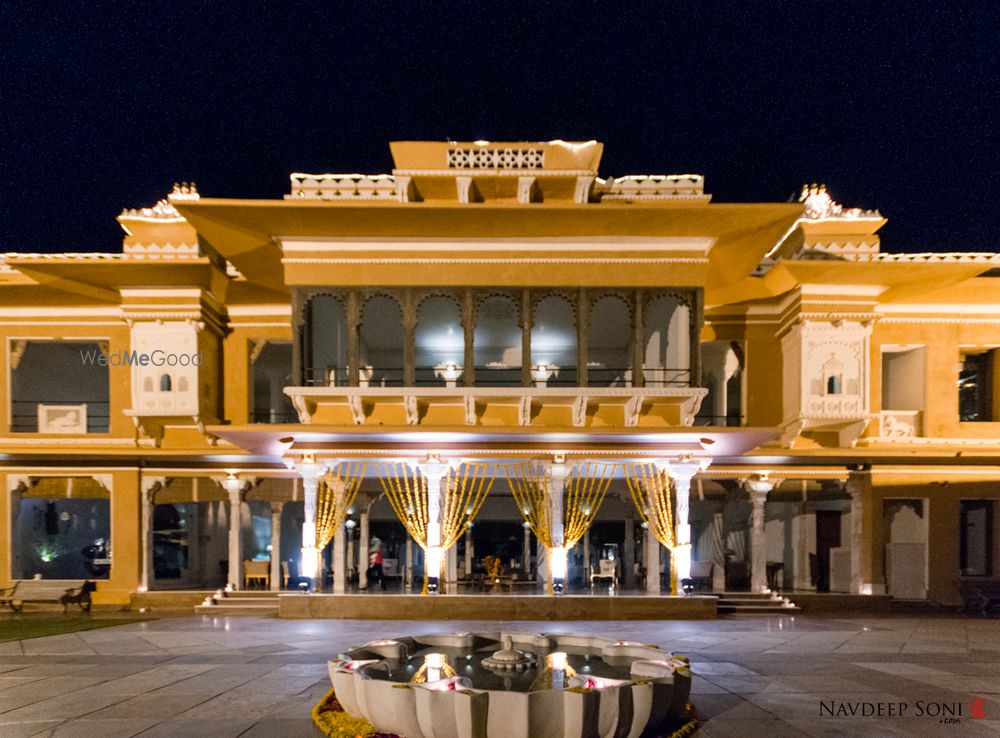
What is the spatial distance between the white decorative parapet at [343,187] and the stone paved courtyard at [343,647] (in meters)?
10.8

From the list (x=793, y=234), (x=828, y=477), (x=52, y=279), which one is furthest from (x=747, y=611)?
(x=52, y=279)

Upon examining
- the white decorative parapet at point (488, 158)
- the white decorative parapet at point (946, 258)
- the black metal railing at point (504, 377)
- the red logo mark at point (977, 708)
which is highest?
the white decorative parapet at point (488, 158)

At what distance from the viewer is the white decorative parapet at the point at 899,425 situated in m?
20.3

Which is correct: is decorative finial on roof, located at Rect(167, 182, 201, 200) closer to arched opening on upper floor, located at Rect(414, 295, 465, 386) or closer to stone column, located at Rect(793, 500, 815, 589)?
arched opening on upper floor, located at Rect(414, 295, 465, 386)

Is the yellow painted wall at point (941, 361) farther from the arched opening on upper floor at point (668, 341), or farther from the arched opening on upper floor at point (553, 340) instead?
the arched opening on upper floor at point (553, 340)

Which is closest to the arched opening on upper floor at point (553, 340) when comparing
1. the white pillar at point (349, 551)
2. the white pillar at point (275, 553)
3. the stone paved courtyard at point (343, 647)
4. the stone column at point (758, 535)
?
the stone column at point (758, 535)

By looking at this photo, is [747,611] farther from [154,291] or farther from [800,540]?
[154,291]

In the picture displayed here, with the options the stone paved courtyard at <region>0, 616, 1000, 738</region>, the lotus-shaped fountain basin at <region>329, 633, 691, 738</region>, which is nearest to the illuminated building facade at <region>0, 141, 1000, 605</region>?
the stone paved courtyard at <region>0, 616, 1000, 738</region>

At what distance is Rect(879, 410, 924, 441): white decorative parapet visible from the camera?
20.3 m

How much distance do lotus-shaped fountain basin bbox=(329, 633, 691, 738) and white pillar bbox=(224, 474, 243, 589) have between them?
10841 mm

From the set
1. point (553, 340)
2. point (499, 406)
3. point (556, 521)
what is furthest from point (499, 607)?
point (553, 340)

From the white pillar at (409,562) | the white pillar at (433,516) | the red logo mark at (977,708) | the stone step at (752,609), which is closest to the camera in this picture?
the red logo mark at (977,708)

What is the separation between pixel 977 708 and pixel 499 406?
442 inches

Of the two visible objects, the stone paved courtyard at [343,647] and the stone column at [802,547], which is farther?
the stone column at [802,547]
